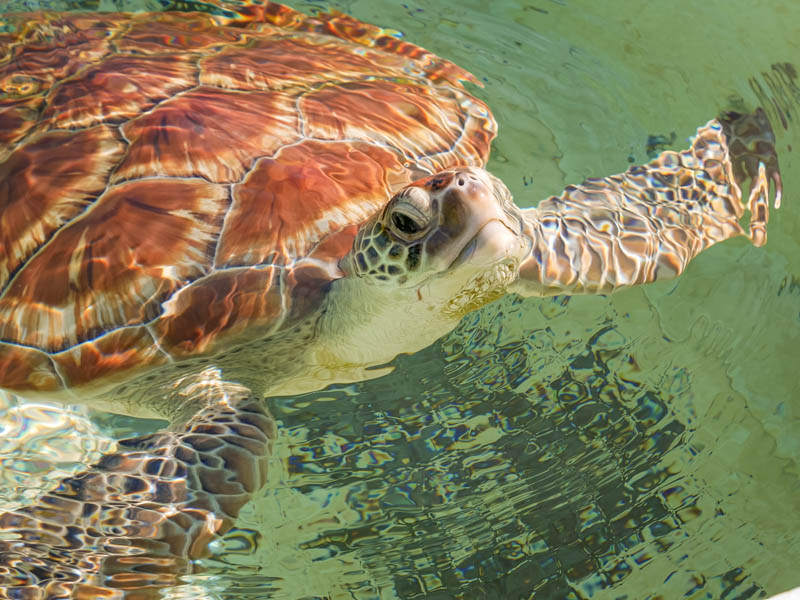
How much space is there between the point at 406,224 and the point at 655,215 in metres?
1.20

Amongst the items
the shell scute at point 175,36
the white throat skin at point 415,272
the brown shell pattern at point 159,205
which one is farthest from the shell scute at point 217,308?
the shell scute at point 175,36

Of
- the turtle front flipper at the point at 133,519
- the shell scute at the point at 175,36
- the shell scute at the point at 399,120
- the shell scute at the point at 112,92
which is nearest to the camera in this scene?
the turtle front flipper at the point at 133,519

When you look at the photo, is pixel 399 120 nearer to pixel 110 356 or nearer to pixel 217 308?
pixel 217 308

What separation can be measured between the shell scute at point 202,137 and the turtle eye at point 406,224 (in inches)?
21.7

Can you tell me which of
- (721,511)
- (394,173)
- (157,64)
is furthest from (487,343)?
(157,64)

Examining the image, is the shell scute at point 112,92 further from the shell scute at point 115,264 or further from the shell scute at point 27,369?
the shell scute at point 27,369

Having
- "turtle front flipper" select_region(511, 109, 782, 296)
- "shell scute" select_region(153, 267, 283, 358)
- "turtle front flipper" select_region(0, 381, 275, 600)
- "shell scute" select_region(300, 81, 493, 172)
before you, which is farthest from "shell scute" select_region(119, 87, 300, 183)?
"turtle front flipper" select_region(511, 109, 782, 296)

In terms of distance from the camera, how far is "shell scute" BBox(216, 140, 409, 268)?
72.9 inches

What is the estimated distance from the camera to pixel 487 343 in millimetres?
2346

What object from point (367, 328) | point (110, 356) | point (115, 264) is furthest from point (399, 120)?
point (110, 356)

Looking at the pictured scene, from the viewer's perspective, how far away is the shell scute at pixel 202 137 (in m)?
1.90

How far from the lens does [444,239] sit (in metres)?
1.54

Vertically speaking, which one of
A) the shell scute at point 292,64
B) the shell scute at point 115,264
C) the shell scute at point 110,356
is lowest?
the shell scute at point 110,356

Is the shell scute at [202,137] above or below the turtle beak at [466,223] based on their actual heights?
below
